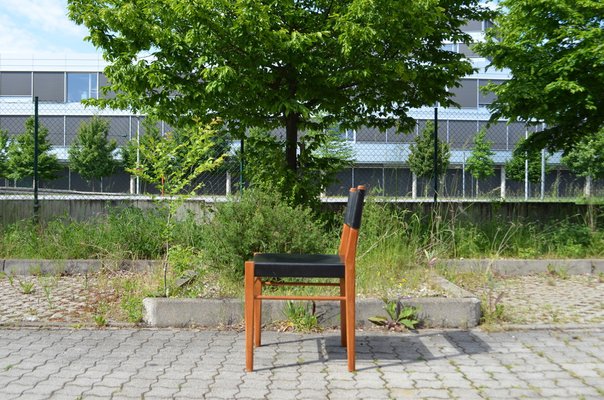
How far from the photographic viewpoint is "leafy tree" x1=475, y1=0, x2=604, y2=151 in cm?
991

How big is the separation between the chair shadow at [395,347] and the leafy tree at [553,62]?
6.23 meters

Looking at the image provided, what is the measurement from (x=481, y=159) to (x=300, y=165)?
33.8ft

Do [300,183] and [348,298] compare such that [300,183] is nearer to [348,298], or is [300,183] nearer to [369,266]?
[369,266]

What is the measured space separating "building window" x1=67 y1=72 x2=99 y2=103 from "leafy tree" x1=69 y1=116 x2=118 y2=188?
965 centimetres

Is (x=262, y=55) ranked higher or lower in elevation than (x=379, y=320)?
higher

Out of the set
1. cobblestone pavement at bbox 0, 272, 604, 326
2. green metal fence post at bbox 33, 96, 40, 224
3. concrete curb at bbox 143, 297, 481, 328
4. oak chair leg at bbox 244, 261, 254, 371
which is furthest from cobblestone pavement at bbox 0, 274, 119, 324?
green metal fence post at bbox 33, 96, 40, 224

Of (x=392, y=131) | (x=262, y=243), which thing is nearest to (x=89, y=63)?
(x=392, y=131)

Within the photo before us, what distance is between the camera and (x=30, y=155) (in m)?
12.9

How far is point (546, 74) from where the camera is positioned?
10.4m

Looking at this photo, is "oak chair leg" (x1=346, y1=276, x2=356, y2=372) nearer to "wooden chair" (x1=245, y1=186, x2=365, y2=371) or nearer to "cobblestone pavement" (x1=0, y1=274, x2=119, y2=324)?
"wooden chair" (x1=245, y1=186, x2=365, y2=371)

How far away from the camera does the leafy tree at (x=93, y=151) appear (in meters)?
31.2

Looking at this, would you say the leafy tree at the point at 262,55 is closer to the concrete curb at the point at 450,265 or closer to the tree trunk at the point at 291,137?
the tree trunk at the point at 291,137

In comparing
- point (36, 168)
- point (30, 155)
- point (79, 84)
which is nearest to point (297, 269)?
point (36, 168)

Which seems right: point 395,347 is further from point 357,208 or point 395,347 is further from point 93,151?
point 93,151
